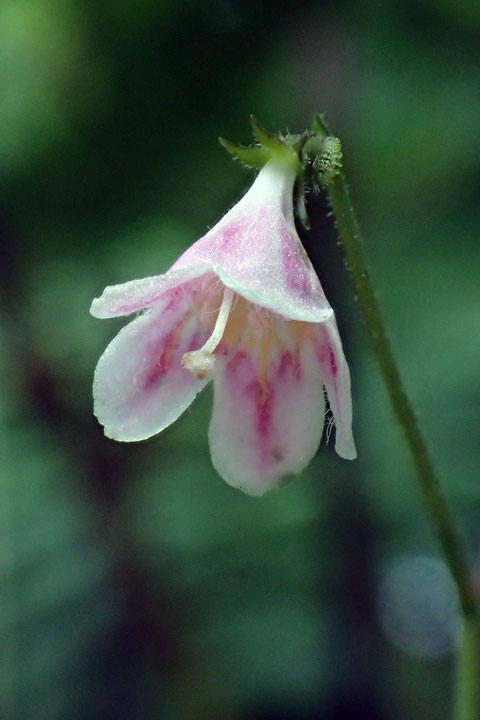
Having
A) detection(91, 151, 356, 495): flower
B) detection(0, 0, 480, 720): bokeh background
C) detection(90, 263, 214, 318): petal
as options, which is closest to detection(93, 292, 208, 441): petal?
detection(91, 151, 356, 495): flower

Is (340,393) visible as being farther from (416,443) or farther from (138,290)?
(138,290)

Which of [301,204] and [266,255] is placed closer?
[266,255]

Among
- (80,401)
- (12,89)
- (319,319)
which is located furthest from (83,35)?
(319,319)

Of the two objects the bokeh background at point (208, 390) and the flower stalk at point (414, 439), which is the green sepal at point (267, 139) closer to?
the flower stalk at point (414, 439)

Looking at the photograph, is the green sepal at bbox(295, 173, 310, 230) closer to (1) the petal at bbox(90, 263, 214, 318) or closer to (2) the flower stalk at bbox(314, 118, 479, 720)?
(2) the flower stalk at bbox(314, 118, 479, 720)

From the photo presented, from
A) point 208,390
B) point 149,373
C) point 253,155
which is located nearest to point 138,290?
point 149,373

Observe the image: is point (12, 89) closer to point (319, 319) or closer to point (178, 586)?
point (178, 586)

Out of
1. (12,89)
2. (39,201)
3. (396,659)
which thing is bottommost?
(396,659)
